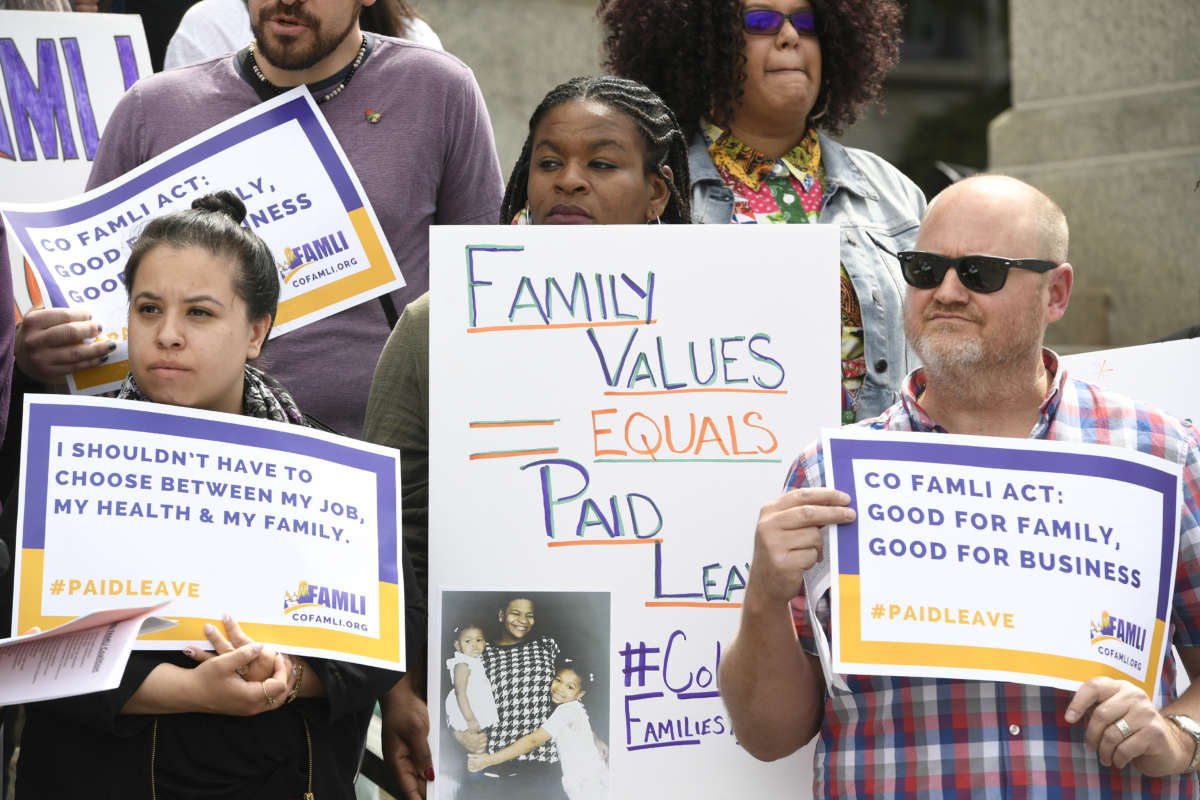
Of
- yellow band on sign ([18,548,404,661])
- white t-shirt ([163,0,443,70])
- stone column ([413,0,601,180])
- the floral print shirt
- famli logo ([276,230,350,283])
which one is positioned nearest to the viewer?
yellow band on sign ([18,548,404,661])

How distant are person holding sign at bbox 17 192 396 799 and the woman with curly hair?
1.28 m

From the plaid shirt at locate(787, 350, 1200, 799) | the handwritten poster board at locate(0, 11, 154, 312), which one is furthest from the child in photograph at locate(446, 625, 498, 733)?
the handwritten poster board at locate(0, 11, 154, 312)

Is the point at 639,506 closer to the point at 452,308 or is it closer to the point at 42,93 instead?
the point at 452,308

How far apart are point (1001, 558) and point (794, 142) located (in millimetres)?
1793

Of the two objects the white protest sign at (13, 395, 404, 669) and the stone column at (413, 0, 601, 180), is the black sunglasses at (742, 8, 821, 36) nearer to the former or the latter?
the white protest sign at (13, 395, 404, 669)

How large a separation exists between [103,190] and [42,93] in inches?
39.9

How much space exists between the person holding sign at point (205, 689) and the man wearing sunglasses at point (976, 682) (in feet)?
2.44

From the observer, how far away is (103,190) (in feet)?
13.0

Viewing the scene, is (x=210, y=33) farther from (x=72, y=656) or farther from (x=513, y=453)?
(x=72, y=656)

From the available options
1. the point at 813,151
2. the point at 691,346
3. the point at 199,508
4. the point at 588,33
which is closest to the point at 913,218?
the point at 813,151

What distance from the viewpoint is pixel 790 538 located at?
9.37ft

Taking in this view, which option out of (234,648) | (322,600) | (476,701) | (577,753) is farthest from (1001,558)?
(234,648)

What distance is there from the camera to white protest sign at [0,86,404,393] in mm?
3855

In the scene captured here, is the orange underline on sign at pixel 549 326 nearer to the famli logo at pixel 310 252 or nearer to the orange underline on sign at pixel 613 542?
the orange underline on sign at pixel 613 542
